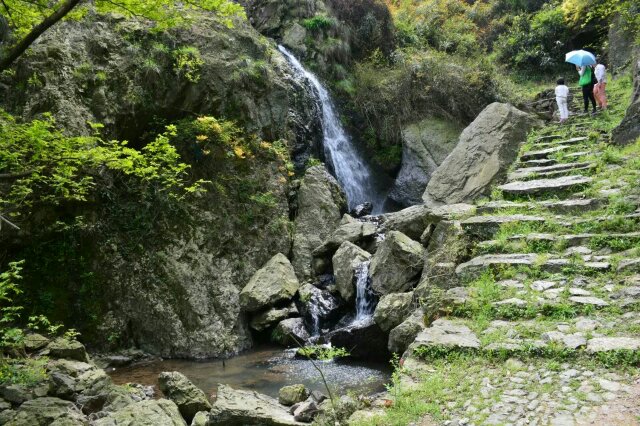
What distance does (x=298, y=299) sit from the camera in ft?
37.0

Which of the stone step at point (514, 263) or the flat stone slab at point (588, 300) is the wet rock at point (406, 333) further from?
the flat stone slab at point (588, 300)

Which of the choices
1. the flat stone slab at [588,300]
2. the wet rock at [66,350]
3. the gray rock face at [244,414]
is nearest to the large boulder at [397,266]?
the flat stone slab at [588,300]

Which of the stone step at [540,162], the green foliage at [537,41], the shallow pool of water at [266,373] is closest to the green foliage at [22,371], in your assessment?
the shallow pool of water at [266,373]

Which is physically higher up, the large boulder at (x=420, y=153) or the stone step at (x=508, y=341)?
the large boulder at (x=420, y=153)

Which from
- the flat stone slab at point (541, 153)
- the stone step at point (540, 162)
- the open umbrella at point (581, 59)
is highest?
the open umbrella at point (581, 59)

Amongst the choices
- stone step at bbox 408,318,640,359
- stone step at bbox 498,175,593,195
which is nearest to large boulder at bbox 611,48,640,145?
stone step at bbox 498,175,593,195

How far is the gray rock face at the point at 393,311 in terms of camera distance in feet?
28.5

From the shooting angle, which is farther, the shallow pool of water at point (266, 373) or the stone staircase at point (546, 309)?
the shallow pool of water at point (266, 373)

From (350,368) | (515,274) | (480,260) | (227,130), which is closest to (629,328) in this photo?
(515,274)

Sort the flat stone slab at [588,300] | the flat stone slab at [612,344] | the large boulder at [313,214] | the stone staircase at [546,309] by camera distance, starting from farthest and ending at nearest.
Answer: the large boulder at [313,214]
the flat stone slab at [588,300]
the flat stone slab at [612,344]
the stone staircase at [546,309]

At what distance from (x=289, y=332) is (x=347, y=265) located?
87.7 inches

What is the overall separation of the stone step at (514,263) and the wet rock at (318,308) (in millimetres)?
4653

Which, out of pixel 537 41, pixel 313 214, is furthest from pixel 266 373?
pixel 537 41

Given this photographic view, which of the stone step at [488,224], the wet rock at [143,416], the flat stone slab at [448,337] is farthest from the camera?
the stone step at [488,224]
